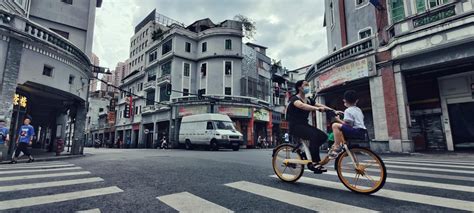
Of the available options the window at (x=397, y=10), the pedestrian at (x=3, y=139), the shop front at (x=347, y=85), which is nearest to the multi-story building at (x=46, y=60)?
the pedestrian at (x=3, y=139)

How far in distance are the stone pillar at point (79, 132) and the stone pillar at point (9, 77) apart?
5.22 meters

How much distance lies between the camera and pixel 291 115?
14.7 ft

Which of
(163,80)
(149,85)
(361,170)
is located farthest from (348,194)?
(149,85)

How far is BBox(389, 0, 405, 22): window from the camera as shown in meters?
13.8

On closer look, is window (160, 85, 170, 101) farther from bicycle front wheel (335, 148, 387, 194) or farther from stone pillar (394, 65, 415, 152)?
bicycle front wheel (335, 148, 387, 194)

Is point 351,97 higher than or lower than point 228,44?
lower

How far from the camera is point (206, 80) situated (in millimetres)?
32781

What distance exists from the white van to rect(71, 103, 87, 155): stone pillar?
8.40 meters

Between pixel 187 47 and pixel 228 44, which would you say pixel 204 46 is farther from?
pixel 228 44

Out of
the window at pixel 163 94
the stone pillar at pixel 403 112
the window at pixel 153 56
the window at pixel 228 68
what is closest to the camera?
the stone pillar at pixel 403 112

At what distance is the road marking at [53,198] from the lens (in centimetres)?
304

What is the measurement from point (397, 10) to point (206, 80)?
23070 mm

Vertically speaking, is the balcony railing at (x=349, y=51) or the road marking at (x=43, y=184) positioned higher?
the balcony railing at (x=349, y=51)

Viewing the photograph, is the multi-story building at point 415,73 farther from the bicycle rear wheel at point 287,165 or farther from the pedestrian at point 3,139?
the pedestrian at point 3,139
